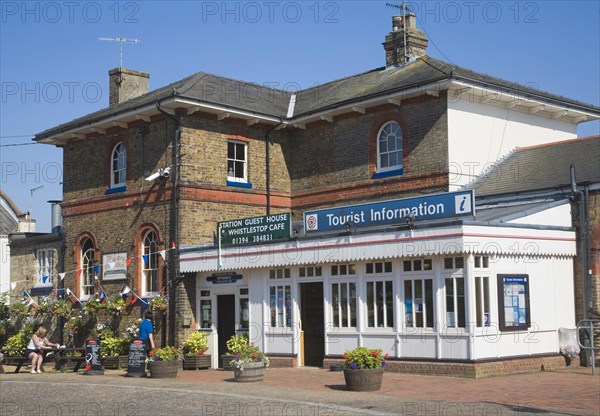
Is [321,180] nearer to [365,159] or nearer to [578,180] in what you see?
[365,159]

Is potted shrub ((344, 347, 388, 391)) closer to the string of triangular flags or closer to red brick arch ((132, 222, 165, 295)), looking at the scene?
the string of triangular flags

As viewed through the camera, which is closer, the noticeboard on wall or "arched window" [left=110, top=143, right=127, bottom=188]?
the noticeboard on wall

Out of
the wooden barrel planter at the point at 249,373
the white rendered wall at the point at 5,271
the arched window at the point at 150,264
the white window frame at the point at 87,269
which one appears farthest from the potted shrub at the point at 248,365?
the white rendered wall at the point at 5,271

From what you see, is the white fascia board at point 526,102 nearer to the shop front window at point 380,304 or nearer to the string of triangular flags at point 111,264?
the shop front window at point 380,304

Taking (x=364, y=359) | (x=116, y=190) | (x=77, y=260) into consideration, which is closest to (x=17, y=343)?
(x=77, y=260)

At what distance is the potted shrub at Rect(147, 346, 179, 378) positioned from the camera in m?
19.1

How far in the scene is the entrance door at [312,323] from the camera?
21.1 metres

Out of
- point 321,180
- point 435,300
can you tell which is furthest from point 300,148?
point 435,300

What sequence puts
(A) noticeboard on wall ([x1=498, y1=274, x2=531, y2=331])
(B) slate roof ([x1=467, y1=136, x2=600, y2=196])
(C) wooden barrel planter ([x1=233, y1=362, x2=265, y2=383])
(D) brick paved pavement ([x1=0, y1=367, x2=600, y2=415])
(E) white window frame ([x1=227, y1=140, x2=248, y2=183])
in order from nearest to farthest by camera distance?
(D) brick paved pavement ([x1=0, y1=367, x2=600, y2=415]), (C) wooden barrel planter ([x1=233, y1=362, x2=265, y2=383]), (A) noticeboard on wall ([x1=498, y1=274, x2=531, y2=331]), (B) slate roof ([x1=467, y1=136, x2=600, y2=196]), (E) white window frame ([x1=227, y1=140, x2=248, y2=183])

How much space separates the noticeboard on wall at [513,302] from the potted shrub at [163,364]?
752 centimetres

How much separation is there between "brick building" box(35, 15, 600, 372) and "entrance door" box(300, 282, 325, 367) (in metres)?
0.16

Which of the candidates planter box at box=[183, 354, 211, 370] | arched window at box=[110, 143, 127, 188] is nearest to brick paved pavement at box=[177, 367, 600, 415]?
planter box at box=[183, 354, 211, 370]

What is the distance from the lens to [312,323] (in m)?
21.2

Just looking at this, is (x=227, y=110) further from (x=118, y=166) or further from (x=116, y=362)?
(x=116, y=362)
